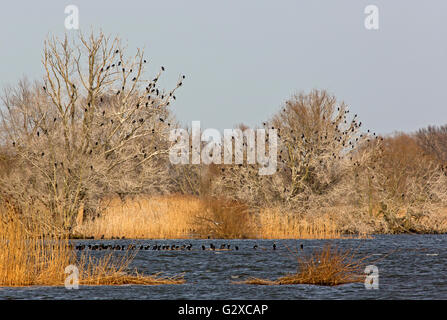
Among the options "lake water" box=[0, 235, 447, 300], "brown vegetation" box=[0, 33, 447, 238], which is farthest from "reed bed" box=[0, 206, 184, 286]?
"brown vegetation" box=[0, 33, 447, 238]

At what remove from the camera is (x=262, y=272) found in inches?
879

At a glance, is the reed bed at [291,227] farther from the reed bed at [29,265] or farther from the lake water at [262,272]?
the reed bed at [29,265]

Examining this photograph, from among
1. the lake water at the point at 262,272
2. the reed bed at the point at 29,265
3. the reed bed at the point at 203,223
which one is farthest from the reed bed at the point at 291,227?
the reed bed at the point at 29,265

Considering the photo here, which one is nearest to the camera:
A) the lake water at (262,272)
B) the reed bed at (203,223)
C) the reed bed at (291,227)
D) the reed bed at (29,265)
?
the lake water at (262,272)

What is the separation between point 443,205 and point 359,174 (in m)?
4.14

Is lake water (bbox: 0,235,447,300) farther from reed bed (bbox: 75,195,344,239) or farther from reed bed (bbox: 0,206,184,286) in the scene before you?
reed bed (bbox: 75,195,344,239)

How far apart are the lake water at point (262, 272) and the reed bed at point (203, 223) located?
1108 millimetres

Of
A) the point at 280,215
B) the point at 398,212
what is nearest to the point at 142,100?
the point at 280,215

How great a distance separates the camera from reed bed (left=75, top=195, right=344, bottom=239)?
32625 millimetres

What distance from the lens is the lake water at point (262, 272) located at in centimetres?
1705

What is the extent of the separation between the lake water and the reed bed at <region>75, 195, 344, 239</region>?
3.63 ft

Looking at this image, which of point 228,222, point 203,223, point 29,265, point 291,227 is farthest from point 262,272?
point 291,227
